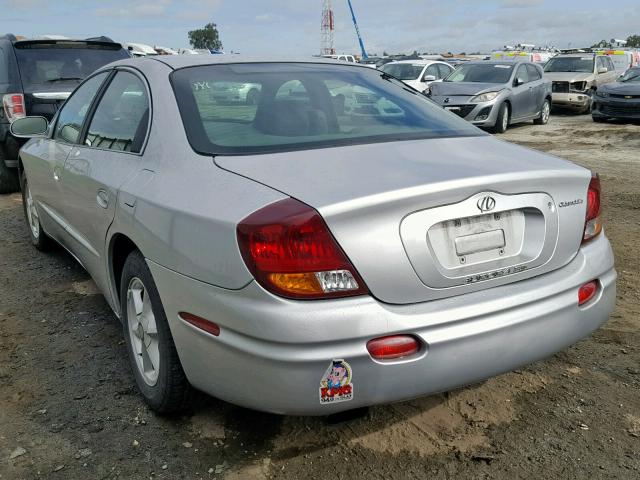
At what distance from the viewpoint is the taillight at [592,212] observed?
8.27 feet

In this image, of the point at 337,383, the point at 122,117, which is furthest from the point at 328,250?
the point at 122,117

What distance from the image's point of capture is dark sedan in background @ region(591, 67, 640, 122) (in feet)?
47.3

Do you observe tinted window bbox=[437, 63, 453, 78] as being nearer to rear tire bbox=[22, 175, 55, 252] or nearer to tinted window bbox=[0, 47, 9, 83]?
tinted window bbox=[0, 47, 9, 83]

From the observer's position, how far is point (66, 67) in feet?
23.9

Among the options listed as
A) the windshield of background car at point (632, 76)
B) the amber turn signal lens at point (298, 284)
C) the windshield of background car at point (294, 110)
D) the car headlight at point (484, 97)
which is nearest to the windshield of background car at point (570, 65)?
the windshield of background car at point (632, 76)

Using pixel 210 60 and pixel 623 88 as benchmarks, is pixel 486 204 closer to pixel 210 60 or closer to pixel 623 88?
pixel 210 60

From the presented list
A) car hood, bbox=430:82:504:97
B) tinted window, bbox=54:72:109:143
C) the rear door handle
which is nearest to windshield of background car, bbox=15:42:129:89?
tinted window, bbox=54:72:109:143

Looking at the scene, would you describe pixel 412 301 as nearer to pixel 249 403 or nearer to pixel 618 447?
pixel 249 403

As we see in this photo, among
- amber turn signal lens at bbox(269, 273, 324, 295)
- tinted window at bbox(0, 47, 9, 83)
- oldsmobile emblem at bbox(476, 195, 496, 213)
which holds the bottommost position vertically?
amber turn signal lens at bbox(269, 273, 324, 295)

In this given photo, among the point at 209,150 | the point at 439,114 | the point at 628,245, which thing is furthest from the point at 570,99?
the point at 209,150

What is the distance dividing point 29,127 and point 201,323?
2.94 m

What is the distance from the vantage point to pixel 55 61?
7297 mm

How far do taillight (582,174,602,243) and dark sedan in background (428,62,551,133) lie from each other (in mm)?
10806

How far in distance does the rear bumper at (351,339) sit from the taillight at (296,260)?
0.04 m
